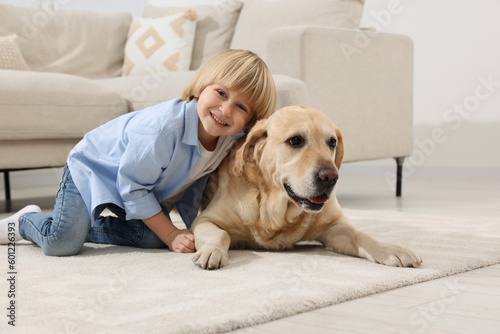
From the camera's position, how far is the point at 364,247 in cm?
151

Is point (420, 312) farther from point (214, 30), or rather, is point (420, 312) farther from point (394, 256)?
point (214, 30)

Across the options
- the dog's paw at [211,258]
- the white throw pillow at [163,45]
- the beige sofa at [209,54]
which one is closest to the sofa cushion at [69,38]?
the beige sofa at [209,54]

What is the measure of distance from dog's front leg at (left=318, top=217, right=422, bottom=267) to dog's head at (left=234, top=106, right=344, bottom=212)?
0.57 feet

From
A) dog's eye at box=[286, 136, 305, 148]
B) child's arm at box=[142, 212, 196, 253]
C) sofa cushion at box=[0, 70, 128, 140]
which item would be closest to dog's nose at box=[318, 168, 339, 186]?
dog's eye at box=[286, 136, 305, 148]

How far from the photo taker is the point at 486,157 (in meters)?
4.27

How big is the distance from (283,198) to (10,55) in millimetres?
2347

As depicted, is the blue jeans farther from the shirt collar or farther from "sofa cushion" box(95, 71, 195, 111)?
"sofa cushion" box(95, 71, 195, 111)

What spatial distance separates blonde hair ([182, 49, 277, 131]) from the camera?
1.65 m

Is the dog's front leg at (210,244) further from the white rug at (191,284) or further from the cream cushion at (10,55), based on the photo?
the cream cushion at (10,55)

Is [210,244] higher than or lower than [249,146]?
lower

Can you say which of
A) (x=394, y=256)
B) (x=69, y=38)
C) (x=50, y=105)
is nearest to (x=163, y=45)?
(x=69, y=38)

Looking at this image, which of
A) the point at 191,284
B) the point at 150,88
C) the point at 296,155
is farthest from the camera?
the point at 150,88

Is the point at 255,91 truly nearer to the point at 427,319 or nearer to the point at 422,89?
the point at 427,319

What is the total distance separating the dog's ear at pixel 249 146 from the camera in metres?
1.60
